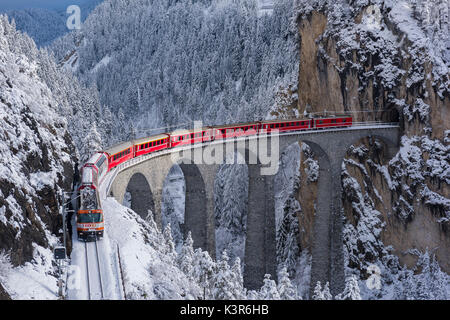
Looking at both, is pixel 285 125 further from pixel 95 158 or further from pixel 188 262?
pixel 188 262

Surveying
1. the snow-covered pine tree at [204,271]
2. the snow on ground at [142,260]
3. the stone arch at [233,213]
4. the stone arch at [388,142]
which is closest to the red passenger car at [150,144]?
the snow on ground at [142,260]

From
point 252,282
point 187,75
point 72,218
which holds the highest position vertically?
point 187,75

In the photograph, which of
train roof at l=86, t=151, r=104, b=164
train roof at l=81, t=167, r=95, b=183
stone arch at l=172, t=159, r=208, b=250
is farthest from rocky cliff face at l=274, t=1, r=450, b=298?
train roof at l=81, t=167, r=95, b=183

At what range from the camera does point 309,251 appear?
59.0m

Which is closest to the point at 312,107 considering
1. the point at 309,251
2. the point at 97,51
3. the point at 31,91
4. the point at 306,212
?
the point at 306,212

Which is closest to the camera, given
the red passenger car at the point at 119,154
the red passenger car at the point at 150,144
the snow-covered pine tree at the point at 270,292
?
the snow-covered pine tree at the point at 270,292

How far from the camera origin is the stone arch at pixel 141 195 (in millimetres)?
36750

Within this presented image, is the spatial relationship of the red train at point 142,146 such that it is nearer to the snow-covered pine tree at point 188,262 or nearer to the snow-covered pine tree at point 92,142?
the snow-covered pine tree at point 188,262

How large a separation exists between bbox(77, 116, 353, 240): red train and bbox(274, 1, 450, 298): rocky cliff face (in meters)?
6.86

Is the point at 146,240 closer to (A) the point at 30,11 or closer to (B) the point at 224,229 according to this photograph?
(B) the point at 224,229

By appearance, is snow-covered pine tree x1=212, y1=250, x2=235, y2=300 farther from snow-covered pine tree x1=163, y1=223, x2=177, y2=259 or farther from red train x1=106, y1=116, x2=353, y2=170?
red train x1=106, y1=116, x2=353, y2=170
